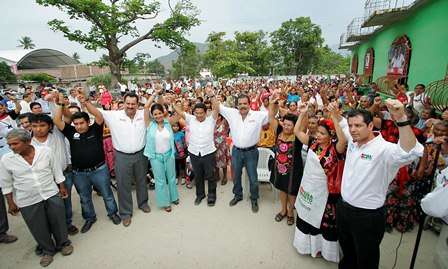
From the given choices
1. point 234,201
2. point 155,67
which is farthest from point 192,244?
point 155,67

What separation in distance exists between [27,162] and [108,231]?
1.45 metres

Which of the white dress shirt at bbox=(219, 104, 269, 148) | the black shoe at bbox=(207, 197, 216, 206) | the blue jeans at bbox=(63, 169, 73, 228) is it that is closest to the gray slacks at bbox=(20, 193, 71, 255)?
the blue jeans at bbox=(63, 169, 73, 228)

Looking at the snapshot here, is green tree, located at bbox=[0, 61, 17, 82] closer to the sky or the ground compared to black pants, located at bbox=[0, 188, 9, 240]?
closer to the sky

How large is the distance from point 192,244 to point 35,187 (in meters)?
1.93

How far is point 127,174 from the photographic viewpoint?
11.3 feet

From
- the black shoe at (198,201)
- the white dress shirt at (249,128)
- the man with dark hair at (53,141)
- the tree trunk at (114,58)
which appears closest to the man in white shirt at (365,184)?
the white dress shirt at (249,128)

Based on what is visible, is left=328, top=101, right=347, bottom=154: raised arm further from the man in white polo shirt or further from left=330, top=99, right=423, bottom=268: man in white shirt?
the man in white polo shirt

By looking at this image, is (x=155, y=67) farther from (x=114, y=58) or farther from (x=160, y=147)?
(x=160, y=147)

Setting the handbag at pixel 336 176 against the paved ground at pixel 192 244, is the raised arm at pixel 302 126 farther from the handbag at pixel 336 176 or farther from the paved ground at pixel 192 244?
the paved ground at pixel 192 244

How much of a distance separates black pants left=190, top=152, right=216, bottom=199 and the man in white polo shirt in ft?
1.26

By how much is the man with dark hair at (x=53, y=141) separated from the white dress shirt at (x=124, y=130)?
62 cm

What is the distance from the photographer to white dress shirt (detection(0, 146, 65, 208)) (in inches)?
97.3

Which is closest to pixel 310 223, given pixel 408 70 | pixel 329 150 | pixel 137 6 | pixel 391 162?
pixel 329 150

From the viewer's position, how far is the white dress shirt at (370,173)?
71.1 inches
